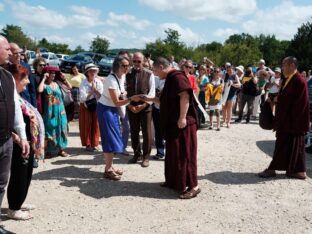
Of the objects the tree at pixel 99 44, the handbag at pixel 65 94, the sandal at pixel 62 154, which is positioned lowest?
the sandal at pixel 62 154

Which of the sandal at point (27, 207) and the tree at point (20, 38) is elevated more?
the tree at point (20, 38)

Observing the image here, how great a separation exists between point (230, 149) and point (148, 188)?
126 inches

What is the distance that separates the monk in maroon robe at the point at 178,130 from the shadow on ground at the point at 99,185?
29cm

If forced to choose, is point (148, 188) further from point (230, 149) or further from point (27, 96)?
point (230, 149)

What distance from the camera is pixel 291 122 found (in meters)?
5.77

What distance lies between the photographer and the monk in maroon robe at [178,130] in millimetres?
4965

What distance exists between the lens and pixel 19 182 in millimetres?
4160

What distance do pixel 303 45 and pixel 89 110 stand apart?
85.6 feet

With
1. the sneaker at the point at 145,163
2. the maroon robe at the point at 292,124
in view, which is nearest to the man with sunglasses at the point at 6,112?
the sneaker at the point at 145,163

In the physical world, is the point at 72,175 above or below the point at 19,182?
below

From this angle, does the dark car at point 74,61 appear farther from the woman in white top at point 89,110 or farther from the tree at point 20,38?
the tree at point 20,38

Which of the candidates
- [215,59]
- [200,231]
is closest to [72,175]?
[200,231]

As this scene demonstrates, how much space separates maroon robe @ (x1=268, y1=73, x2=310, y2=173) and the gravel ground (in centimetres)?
29

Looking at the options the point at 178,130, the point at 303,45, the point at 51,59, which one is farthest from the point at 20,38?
the point at 178,130
